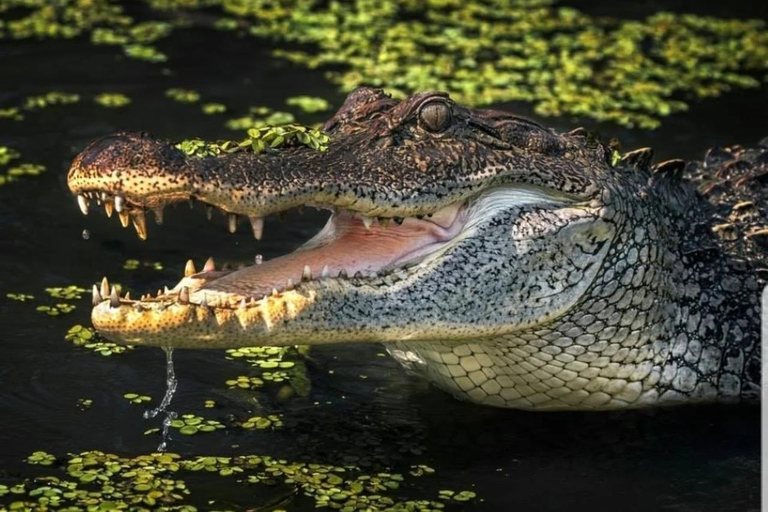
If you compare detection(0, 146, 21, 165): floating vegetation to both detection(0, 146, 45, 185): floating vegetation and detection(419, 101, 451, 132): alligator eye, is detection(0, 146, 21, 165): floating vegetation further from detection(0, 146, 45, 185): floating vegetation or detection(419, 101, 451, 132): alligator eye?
detection(419, 101, 451, 132): alligator eye

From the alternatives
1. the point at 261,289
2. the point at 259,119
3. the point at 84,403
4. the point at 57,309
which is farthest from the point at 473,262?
the point at 259,119

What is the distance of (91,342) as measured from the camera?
679cm

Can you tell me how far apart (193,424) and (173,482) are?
525 millimetres

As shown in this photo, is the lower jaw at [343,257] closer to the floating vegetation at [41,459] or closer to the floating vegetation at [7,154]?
the floating vegetation at [41,459]

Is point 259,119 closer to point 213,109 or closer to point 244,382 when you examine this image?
point 213,109

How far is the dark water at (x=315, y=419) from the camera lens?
19.3 ft

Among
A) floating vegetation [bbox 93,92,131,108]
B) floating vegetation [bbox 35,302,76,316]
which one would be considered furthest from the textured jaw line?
floating vegetation [bbox 93,92,131,108]

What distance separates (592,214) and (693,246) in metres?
0.72

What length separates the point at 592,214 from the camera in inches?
238

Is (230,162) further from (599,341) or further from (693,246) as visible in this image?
(693,246)

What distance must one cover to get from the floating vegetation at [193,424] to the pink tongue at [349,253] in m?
0.75

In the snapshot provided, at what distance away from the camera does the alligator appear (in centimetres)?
538

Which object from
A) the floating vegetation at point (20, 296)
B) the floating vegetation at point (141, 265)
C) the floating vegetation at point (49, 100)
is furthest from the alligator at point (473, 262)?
the floating vegetation at point (49, 100)

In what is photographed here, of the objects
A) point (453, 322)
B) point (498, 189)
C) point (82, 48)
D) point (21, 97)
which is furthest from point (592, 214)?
point (82, 48)
